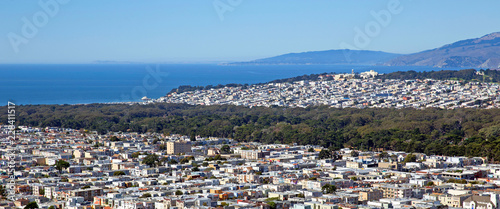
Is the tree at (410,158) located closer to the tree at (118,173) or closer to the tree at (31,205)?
the tree at (118,173)

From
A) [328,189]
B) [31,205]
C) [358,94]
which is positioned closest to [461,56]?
[358,94]

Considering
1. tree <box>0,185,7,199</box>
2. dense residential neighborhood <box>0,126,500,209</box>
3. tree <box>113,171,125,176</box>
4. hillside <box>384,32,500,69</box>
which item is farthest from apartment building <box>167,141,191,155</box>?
hillside <box>384,32,500,69</box>

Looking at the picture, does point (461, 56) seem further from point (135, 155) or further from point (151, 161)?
point (151, 161)

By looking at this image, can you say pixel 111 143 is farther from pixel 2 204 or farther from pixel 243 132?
pixel 2 204

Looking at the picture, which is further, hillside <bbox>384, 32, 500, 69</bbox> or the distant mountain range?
the distant mountain range

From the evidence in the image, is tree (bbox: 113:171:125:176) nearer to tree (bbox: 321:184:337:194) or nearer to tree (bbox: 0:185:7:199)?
tree (bbox: 0:185:7:199)

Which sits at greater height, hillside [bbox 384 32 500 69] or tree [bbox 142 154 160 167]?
hillside [bbox 384 32 500 69]

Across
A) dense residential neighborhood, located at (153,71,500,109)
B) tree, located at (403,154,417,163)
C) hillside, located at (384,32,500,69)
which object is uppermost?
hillside, located at (384,32,500,69)
